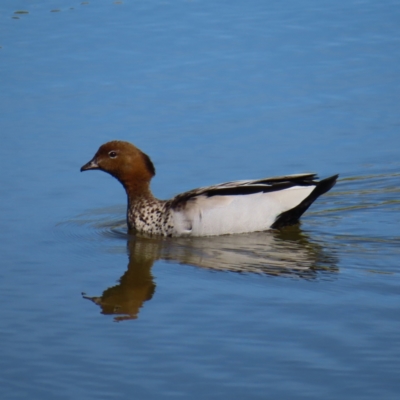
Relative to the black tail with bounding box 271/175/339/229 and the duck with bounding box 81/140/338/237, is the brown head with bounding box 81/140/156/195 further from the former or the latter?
the black tail with bounding box 271/175/339/229

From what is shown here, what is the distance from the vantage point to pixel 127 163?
12.3 metres

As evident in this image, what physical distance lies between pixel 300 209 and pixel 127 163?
2247 mm

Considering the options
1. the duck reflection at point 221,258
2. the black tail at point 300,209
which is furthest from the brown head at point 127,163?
the black tail at point 300,209

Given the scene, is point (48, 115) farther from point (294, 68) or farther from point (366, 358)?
point (366, 358)

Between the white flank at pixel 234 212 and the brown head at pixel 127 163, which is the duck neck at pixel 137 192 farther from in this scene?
the white flank at pixel 234 212

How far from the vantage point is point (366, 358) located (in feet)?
23.9

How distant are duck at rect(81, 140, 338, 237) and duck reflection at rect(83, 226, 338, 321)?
14 centimetres

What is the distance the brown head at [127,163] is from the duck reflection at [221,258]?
82cm

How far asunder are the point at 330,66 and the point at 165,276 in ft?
25.2

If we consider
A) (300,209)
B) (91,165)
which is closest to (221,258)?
(300,209)

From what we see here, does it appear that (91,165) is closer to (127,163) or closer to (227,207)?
(127,163)

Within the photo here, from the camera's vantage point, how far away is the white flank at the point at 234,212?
37.8 feet

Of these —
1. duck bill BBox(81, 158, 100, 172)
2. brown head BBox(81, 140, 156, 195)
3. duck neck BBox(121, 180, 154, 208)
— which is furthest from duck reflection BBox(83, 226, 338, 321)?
duck bill BBox(81, 158, 100, 172)

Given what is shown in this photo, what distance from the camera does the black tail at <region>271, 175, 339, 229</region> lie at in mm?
11594
